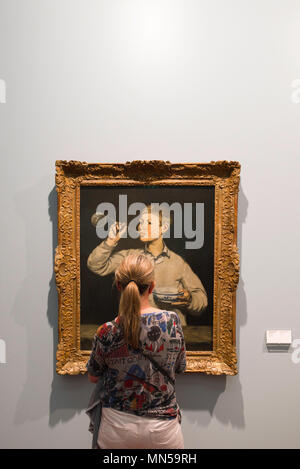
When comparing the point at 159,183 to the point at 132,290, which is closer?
the point at 132,290

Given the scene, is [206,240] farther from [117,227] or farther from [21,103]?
[21,103]

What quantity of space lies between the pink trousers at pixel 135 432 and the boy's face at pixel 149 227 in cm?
116

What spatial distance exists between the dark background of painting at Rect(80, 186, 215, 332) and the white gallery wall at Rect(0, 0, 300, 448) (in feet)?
0.84

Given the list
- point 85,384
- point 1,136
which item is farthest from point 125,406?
point 1,136

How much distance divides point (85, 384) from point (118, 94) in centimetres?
227

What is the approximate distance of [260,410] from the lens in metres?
2.43
